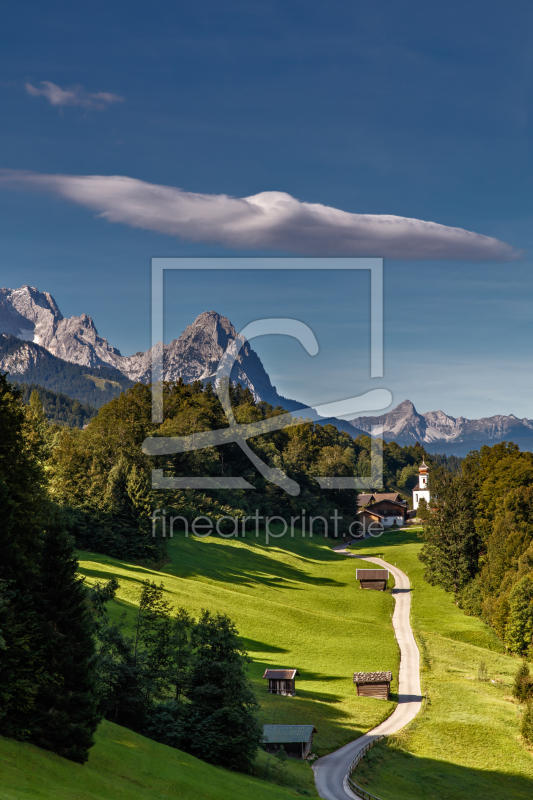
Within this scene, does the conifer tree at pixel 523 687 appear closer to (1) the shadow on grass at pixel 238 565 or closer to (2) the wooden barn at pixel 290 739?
(2) the wooden barn at pixel 290 739

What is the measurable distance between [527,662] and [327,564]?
41334 mm

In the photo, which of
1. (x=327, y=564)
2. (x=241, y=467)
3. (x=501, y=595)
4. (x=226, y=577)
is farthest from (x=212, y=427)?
(x=501, y=595)

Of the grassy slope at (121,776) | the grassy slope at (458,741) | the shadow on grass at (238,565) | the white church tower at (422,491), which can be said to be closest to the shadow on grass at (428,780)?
the grassy slope at (458,741)

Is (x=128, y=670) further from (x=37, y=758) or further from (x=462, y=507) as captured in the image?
(x=462, y=507)

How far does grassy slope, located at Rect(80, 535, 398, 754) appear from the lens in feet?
151

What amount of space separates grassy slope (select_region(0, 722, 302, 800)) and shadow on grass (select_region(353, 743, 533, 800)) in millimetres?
7803

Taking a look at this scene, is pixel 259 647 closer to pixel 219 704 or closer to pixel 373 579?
pixel 219 704

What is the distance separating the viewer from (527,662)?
60875 mm

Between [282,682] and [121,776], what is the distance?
76.7 ft

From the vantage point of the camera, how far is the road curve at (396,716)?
34.7 m

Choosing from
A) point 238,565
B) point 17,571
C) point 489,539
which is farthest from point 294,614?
point 17,571

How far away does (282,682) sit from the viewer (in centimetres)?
4778

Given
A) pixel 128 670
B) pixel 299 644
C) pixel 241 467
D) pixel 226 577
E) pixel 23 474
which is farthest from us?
pixel 241 467

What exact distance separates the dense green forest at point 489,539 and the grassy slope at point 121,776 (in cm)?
4179
